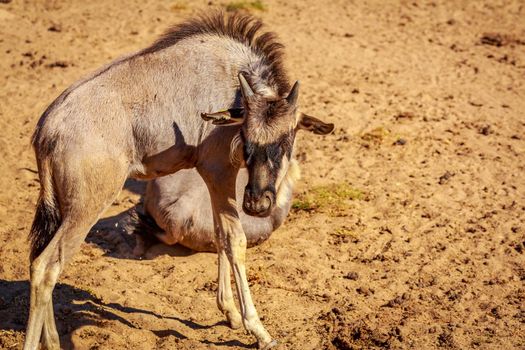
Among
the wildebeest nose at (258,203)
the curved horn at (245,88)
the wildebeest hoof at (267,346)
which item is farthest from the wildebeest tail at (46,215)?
the wildebeest hoof at (267,346)

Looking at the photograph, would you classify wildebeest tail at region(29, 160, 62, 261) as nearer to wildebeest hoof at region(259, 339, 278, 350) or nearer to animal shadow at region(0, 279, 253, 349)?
animal shadow at region(0, 279, 253, 349)

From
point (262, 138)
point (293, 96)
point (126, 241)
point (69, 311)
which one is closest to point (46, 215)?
point (69, 311)

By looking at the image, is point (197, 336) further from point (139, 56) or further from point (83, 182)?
point (139, 56)

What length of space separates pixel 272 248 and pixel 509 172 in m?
3.26

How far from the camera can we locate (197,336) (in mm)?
6996

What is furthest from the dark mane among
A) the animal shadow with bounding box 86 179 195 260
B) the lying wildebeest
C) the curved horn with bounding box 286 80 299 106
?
the animal shadow with bounding box 86 179 195 260

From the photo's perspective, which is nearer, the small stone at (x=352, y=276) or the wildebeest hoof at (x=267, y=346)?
the wildebeest hoof at (x=267, y=346)

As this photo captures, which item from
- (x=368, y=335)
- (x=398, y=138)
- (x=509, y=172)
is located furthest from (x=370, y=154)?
(x=368, y=335)

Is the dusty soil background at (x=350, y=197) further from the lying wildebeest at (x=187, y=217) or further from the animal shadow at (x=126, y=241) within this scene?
the lying wildebeest at (x=187, y=217)

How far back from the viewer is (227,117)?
20.5 ft

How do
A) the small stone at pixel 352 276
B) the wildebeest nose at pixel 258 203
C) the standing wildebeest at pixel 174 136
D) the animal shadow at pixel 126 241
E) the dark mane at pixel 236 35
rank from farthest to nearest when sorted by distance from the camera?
the animal shadow at pixel 126 241 < the small stone at pixel 352 276 < the dark mane at pixel 236 35 < the standing wildebeest at pixel 174 136 < the wildebeest nose at pixel 258 203

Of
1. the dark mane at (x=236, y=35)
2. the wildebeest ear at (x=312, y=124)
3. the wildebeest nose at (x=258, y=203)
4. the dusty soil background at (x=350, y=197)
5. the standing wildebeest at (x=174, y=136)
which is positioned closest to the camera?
the wildebeest nose at (x=258, y=203)

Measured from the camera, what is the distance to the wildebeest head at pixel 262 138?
6.10 m

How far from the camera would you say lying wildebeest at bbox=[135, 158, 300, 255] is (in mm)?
8438
